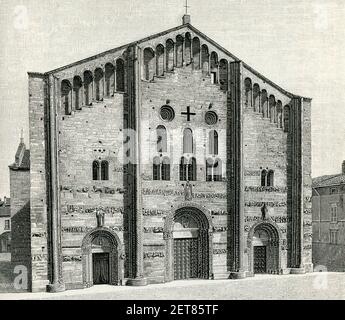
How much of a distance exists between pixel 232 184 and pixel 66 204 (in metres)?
8.62

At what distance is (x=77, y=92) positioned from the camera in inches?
891

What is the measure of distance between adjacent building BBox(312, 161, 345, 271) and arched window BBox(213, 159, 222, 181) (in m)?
14.2

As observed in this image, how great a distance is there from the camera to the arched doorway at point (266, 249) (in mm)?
26203

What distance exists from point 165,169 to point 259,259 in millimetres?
7384

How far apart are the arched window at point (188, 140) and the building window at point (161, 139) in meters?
1.11

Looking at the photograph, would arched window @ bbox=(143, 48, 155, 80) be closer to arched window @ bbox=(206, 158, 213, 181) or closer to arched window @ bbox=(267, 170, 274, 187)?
arched window @ bbox=(206, 158, 213, 181)

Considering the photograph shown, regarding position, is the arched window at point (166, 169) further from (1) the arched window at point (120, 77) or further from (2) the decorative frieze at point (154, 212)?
(1) the arched window at point (120, 77)

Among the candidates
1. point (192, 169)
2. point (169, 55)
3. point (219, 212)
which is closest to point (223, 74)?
point (169, 55)

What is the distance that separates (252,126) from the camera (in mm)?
26109

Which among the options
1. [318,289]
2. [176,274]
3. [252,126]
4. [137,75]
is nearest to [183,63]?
[137,75]

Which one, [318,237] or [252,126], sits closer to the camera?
[252,126]

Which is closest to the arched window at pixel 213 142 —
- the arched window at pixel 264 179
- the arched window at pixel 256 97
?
the arched window at pixel 256 97

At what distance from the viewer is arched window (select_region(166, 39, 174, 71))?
24484 mm
